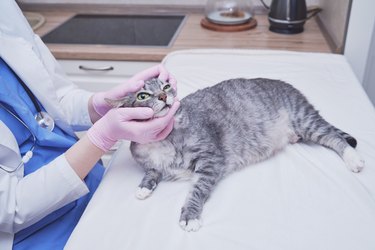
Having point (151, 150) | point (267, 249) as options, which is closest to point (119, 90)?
point (151, 150)

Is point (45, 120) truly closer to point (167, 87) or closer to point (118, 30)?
point (167, 87)

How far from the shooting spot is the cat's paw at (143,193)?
33.5 inches

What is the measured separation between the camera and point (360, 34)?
4.76 ft

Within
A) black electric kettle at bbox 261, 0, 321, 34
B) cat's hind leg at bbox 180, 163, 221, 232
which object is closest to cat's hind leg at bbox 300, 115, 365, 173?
cat's hind leg at bbox 180, 163, 221, 232

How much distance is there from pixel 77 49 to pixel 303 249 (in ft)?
4.63

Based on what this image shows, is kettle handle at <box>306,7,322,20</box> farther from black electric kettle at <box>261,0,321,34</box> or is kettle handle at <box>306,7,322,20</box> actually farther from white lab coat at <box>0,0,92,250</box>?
white lab coat at <box>0,0,92,250</box>

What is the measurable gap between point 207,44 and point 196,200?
3.59ft

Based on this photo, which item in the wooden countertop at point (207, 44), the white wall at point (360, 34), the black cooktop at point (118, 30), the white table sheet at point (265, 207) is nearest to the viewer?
the white table sheet at point (265, 207)

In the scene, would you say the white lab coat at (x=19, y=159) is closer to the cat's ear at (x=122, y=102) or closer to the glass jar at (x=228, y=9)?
the cat's ear at (x=122, y=102)

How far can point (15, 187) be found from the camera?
0.78m

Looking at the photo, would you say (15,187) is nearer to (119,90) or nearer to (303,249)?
(119,90)

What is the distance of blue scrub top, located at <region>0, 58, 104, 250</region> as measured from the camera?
34.0 inches

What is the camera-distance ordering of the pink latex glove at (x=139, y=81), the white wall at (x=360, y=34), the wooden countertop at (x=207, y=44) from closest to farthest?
1. the pink latex glove at (x=139, y=81)
2. the white wall at (x=360, y=34)
3. the wooden countertop at (x=207, y=44)

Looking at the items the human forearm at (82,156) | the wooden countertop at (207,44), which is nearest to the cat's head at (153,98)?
the human forearm at (82,156)
